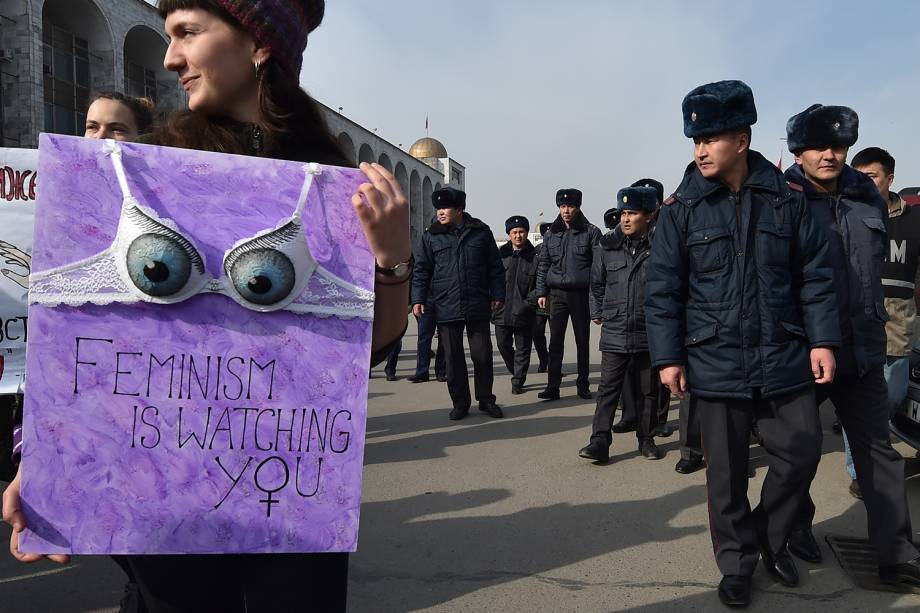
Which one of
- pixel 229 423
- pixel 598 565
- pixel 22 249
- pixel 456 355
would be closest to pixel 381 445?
pixel 456 355

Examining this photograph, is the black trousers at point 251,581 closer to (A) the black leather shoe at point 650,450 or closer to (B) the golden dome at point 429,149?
(A) the black leather shoe at point 650,450

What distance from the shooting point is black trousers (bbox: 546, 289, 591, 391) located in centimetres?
725

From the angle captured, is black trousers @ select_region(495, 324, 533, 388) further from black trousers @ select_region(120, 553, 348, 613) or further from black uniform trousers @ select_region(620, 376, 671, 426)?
black trousers @ select_region(120, 553, 348, 613)

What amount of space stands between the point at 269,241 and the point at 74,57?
27.7 m

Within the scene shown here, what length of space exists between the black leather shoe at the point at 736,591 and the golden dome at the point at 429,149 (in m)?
64.3

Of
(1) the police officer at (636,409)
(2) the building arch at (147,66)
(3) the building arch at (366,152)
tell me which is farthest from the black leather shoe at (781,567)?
(3) the building arch at (366,152)

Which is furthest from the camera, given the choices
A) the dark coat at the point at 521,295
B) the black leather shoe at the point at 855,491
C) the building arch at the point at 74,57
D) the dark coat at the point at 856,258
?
the building arch at the point at 74,57

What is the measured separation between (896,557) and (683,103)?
6.78 ft

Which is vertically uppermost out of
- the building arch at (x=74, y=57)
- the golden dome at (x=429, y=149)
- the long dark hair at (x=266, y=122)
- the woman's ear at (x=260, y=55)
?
the golden dome at (x=429, y=149)

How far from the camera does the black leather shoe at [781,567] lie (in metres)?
2.92

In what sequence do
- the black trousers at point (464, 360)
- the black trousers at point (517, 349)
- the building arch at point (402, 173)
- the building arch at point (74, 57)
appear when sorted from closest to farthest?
the black trousers at point (464, 360) < the black trousers at point (517, 349) < the building arch at point (74, 57) < the building arch at point (402, 173)

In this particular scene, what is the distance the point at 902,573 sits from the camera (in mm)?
2869

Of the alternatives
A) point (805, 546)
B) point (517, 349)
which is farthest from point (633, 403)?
point (517, 349)

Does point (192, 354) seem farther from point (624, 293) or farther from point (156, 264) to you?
point (624, 293)
